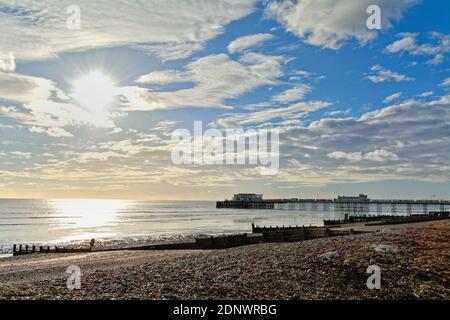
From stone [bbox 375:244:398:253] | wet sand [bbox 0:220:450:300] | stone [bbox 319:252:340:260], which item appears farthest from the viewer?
Answer: stone [bbox 375:244:398:253]

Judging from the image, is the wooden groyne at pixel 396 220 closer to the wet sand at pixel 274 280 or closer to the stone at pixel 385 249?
the stone at pixel 385 249

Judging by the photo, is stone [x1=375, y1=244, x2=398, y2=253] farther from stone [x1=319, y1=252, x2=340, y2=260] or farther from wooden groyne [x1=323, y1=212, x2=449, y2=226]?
wooden groyne [x1=323, y1=212, x2=449, y2=226]

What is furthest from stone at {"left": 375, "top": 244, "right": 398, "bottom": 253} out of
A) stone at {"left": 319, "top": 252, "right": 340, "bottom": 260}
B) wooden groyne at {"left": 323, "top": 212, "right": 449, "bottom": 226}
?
wooden groyne at {"left": 323, "top": 212, "right": 449, "bottom": 226}

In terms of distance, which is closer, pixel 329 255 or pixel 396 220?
pixel 329 255

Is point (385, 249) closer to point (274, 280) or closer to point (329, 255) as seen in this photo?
point (329, 255)

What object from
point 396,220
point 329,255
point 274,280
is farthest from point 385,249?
point 396,220

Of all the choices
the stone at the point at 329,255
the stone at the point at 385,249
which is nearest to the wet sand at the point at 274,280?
the stone at the point at 329,255

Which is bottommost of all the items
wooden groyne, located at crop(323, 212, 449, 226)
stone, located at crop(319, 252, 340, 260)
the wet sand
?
wooden groyne, located at crop(323, 212, 449, 226)

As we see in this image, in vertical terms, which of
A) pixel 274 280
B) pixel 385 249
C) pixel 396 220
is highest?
pixel 385 249

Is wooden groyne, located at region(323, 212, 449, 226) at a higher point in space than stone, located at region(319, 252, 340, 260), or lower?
lower

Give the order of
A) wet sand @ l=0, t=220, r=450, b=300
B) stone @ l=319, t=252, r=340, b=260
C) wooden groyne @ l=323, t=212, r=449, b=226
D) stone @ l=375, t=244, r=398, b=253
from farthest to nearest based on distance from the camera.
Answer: wooden groyne @ l=323, t=212, r=449, b=226
stone @ l=375, t=244, r=398, b=253
stone @ l=319, t=252, r=340, b=260
wet sand @ l=0, t=220, r=450, b=300
